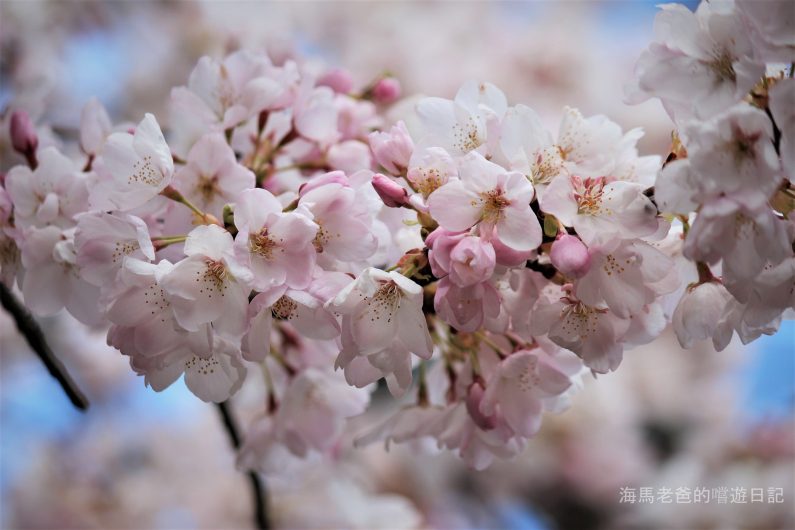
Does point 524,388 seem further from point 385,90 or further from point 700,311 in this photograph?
point 385,90

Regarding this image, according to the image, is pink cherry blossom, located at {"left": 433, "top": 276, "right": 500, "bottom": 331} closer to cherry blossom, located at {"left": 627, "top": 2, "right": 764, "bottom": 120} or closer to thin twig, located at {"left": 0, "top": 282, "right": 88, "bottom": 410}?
cherry blossom, located at {"left": 627, "top": 2, "right": 764, "bottom": 120}

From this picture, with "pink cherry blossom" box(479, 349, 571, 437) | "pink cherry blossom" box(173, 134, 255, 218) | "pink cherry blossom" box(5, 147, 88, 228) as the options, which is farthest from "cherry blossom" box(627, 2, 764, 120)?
"pink cherry blossom" box(5, 147, 88, 228)

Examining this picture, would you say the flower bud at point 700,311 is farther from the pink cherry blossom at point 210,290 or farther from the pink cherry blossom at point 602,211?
the pink cherry blossom at point 210,290

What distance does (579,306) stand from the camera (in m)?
0.60

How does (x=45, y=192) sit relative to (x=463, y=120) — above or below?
below

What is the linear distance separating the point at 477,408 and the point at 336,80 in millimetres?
373

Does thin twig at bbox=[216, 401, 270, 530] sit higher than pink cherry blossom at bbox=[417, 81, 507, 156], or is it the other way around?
pink cherry blossom at bbox=[417, 81, 507, 156]

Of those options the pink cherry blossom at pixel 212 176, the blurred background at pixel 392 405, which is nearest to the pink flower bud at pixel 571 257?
the pink cherry blossom at pixel 212 176

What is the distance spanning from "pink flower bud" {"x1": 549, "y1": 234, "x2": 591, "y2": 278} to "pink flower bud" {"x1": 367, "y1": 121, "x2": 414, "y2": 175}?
0.45 ft

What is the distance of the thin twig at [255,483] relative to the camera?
3.00 ft

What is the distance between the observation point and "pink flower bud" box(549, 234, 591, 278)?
555 millimetres

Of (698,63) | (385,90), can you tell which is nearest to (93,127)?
(385,90)

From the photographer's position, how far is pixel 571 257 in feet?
1.82

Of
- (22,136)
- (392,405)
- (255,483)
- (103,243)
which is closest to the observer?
(103,243)
